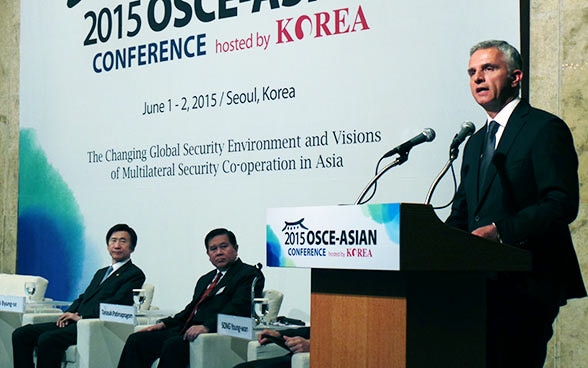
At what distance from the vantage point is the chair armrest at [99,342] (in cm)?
605

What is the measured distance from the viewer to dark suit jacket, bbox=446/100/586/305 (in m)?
2.76

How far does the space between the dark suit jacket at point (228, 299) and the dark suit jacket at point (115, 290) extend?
0.74 meters

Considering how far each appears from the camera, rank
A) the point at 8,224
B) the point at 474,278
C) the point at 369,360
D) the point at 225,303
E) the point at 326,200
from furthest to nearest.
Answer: the point at 8,224 → the point at 225,303 → the point at 326,200 → the point at 474,278 → the point at 369,360

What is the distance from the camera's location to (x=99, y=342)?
6.09 meters

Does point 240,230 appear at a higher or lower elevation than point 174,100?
lower

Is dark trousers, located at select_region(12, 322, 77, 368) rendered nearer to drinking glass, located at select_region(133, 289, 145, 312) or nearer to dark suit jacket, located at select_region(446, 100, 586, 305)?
drinking glass, located at select_region(133, 289, 145, 312)

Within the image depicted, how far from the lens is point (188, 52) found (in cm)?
625

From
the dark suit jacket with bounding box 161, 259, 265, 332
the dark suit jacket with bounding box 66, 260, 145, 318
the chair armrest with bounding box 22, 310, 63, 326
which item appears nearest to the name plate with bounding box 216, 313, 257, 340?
the dark suit jacket with bounding box 161, 259, 265, 332

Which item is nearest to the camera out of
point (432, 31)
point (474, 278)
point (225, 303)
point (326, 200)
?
point (474, 278)

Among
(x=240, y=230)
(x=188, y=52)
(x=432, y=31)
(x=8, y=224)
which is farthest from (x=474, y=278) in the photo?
(x=8, y=224)

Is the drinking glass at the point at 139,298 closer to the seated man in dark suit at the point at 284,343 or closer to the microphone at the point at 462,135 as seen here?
the seated man in dark suit at the point at 284,343

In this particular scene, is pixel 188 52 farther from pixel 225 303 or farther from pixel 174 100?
pixel 225 303

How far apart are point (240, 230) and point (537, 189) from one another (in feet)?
10.2

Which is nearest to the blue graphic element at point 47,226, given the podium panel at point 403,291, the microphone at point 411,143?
the microphone at point 411,143
